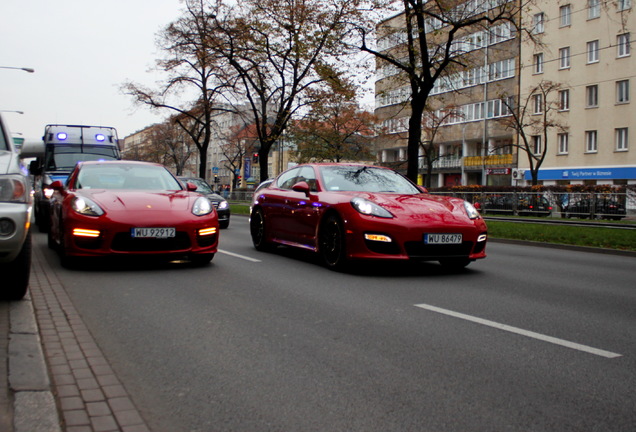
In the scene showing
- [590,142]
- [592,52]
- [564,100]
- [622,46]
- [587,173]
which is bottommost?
[587,173]

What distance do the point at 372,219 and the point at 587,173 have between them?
44816 mm

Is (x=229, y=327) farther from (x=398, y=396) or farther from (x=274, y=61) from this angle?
(x=274, y=61)

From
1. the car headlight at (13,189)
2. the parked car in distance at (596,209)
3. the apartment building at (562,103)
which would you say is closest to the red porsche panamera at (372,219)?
the car headlight at (13,189)

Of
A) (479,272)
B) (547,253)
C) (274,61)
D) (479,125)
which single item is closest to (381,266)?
(479,272)

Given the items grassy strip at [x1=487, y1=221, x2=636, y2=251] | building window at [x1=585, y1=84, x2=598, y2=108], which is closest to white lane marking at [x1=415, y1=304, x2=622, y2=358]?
grassy strip at [x1=487, y1=221, x2=636, y2=251]

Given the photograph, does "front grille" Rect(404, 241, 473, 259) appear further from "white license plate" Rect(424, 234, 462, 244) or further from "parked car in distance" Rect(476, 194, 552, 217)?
"parked car in distance" Rect(476, 194, 552, 217)

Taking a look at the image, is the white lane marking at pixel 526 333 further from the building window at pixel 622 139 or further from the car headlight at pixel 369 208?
the building window at pixel 622 139

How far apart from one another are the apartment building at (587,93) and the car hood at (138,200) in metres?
40.1

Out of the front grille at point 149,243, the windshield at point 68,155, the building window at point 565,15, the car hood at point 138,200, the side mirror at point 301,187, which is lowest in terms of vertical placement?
the front grille at point 149,243

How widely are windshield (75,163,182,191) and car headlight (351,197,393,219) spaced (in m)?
2.87

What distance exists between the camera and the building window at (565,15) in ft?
167

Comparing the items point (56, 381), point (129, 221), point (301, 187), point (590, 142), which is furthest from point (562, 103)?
point (56, 381)

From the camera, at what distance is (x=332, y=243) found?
8.84m

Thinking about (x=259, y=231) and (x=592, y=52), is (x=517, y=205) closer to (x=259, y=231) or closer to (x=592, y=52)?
(x=592, y=52)
